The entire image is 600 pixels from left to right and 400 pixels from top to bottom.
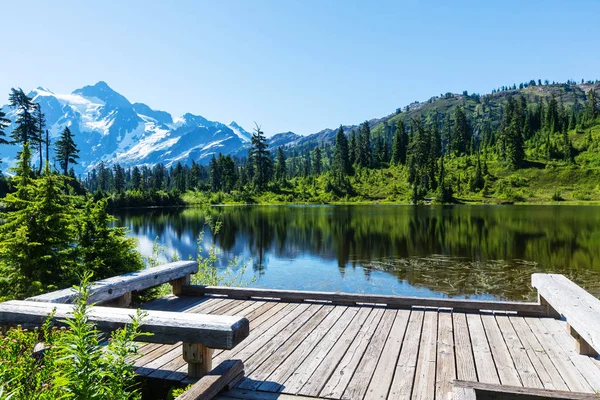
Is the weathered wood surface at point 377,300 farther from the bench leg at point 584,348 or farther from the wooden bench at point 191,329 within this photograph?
the wooden bench at point 191,329

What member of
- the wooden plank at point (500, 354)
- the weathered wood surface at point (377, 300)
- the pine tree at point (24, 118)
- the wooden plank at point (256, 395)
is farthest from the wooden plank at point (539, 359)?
the pine tree at point (24, 118)

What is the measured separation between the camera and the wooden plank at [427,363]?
3995 millimetres

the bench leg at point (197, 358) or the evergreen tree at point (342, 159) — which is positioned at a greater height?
the evergreen tree at point (342, 159)

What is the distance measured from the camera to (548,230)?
32.1 meters

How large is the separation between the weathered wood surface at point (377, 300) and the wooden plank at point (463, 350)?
11.9 inches

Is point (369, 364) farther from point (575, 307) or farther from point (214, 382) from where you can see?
point (575, 307)

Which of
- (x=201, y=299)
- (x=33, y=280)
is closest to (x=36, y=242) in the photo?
(x=33, y=280)

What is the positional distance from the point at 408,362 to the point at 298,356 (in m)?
1.30

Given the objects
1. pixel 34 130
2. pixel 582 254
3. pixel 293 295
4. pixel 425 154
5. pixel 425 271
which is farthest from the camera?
pixel 425 154

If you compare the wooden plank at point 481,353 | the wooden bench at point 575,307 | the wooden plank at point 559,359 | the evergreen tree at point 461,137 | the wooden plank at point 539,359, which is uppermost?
the evergreen tree at point 461,137

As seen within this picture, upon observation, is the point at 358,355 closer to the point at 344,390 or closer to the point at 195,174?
the point at 344,390

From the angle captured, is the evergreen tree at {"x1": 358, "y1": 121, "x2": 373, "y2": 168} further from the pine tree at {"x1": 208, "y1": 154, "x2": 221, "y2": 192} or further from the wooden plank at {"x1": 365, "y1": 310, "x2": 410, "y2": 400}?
the wooden plank at {"x1": 365, "y1": 310, "x2": 410, "y2": 400}

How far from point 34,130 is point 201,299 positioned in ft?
238

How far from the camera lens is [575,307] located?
496 centimetres
